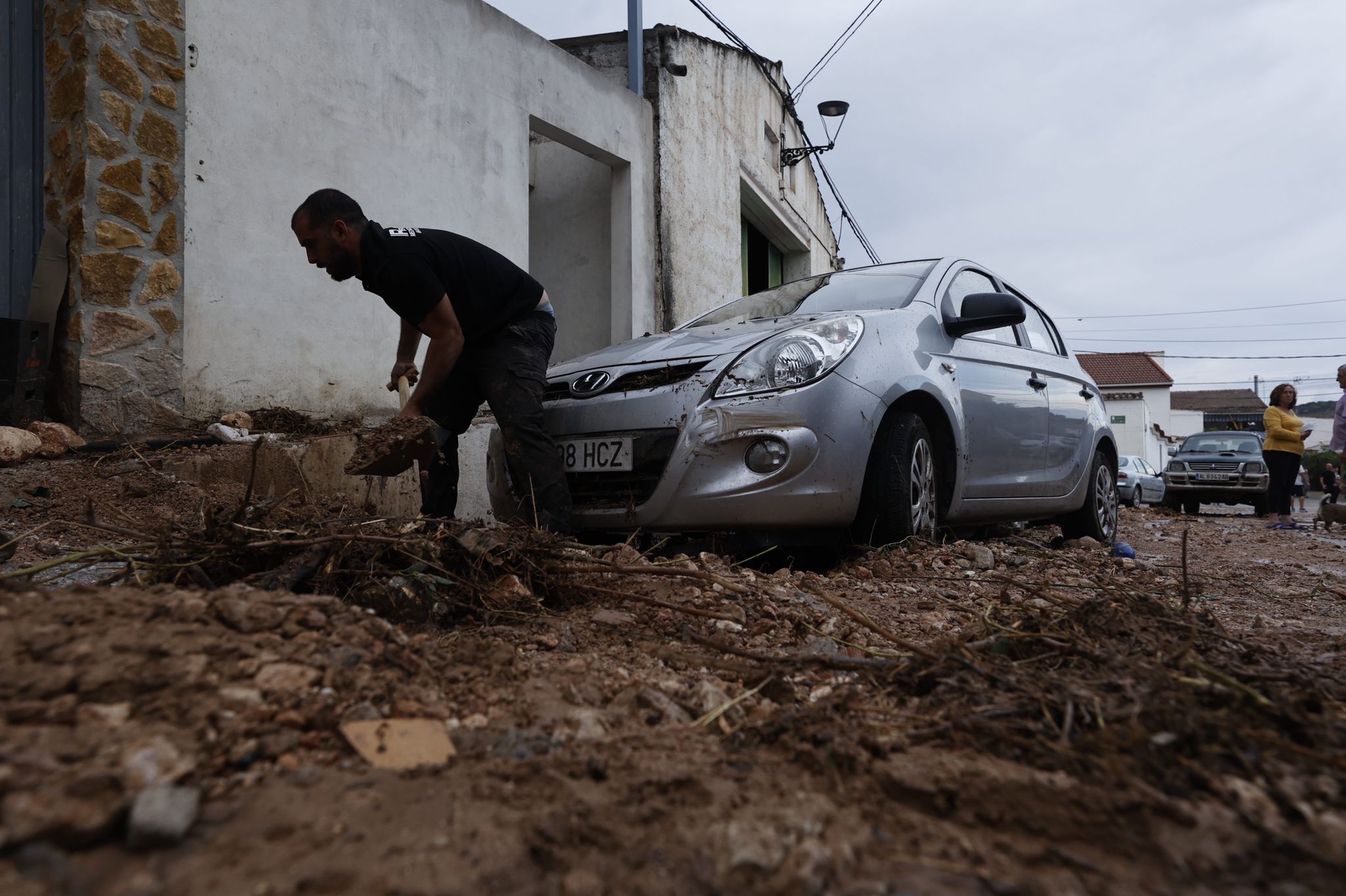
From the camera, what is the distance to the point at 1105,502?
5621 mm

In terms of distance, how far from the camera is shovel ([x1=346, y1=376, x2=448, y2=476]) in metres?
2.88

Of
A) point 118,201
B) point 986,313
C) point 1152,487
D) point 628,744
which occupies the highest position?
point 118,201

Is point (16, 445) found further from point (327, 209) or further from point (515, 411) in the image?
point (515, 411)

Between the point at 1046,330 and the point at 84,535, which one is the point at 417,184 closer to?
the point at 84,535

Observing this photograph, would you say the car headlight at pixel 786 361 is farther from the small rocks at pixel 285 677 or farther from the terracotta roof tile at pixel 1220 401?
the terracotta roof tile at pixel 1220 401

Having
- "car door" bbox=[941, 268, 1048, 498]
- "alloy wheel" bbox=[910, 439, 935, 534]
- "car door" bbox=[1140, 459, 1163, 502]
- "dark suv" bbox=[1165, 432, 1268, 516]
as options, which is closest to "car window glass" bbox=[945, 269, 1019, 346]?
"car door" bbox=[941, 268, 1048, 498]

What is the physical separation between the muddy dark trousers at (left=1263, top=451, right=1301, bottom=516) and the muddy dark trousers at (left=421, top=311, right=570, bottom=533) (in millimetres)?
9732

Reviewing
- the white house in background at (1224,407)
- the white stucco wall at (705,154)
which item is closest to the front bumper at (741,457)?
the white stucco wall at (705,154)

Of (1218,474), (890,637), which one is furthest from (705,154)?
(1218,474)

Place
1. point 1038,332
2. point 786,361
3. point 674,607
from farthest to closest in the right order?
point 1038,332 → point 786,361 → point 674,607

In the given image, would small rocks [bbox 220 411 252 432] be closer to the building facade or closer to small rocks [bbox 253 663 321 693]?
the building facade

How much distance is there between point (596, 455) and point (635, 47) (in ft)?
22.2

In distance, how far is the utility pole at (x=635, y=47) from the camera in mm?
8695

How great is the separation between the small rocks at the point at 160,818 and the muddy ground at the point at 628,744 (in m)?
0.02
